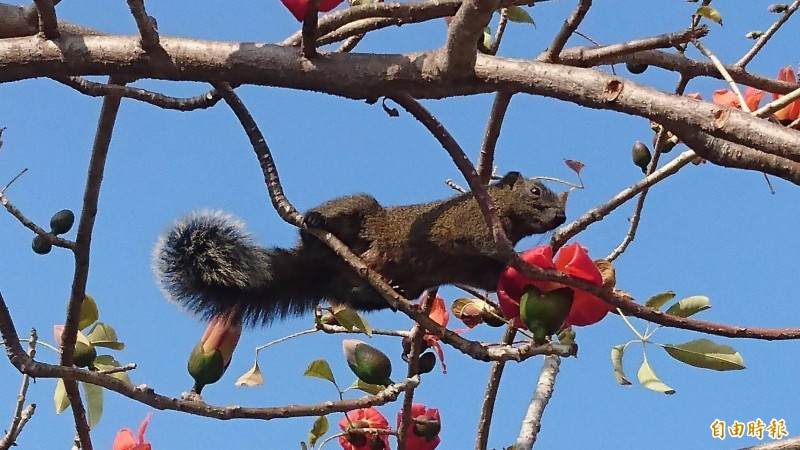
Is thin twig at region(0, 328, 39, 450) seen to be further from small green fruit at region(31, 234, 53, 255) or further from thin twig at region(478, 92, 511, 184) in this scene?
thin twig at region(478, 92, 511, 184)

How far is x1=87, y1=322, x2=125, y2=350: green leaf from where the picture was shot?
2080mm

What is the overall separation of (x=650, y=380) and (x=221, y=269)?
3.63 feet

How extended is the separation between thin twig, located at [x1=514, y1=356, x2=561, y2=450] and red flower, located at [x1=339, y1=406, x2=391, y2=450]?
0.41 metres

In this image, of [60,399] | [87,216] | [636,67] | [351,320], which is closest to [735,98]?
[636,67]

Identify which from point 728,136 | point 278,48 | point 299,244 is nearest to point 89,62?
point 278,48

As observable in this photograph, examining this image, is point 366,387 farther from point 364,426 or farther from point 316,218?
point 316,218

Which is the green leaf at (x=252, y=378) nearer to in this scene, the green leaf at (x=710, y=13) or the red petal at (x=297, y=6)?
the red petal at (x=297, y=6)

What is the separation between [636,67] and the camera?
238 centimetres

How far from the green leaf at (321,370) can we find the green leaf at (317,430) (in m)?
0.38

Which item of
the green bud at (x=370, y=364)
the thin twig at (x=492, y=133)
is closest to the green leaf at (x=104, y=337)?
the green bud at (x=370, y=364)

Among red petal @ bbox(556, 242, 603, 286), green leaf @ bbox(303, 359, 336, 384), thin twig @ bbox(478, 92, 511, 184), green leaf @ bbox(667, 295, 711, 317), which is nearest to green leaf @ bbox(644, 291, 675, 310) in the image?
green leaf @ bbox(667, 295, 711, 317)

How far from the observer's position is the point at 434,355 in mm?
2102

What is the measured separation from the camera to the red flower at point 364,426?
7.02 feet

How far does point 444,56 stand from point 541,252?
0.40 m
